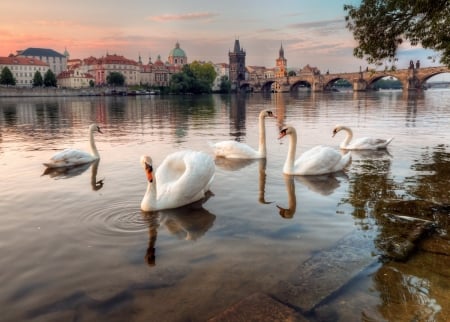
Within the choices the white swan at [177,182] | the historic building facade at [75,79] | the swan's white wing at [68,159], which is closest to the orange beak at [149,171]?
the white swan at [177,182]

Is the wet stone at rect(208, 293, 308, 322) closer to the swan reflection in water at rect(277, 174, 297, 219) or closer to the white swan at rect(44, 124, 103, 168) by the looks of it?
the swan reflection in water at rect(277, 174, 297, 219)

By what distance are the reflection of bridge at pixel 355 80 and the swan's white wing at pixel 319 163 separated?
211 ft

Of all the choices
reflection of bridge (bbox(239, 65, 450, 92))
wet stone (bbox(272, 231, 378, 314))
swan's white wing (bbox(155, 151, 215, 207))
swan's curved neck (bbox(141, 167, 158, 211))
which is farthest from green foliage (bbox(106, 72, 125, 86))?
wet stone (bbox(272, 231, 378, 314))

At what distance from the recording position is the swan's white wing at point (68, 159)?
400 inches

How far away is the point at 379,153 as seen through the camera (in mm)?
11766

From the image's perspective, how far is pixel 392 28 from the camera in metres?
12.3

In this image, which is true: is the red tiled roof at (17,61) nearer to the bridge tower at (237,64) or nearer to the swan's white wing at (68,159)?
the bridge tower at (237,64)

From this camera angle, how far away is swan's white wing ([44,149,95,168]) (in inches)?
400

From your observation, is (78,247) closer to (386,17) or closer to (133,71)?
(386,17)

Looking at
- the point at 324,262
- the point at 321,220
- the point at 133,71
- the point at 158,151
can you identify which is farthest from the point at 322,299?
the point at 133,71

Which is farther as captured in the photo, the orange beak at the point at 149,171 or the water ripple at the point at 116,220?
the orange beak at the point at 149,171

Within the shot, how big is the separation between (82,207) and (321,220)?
4130 mm

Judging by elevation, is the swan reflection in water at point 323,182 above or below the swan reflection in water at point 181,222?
above

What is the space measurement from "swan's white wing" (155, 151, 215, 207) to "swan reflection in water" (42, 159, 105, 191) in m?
2.09
